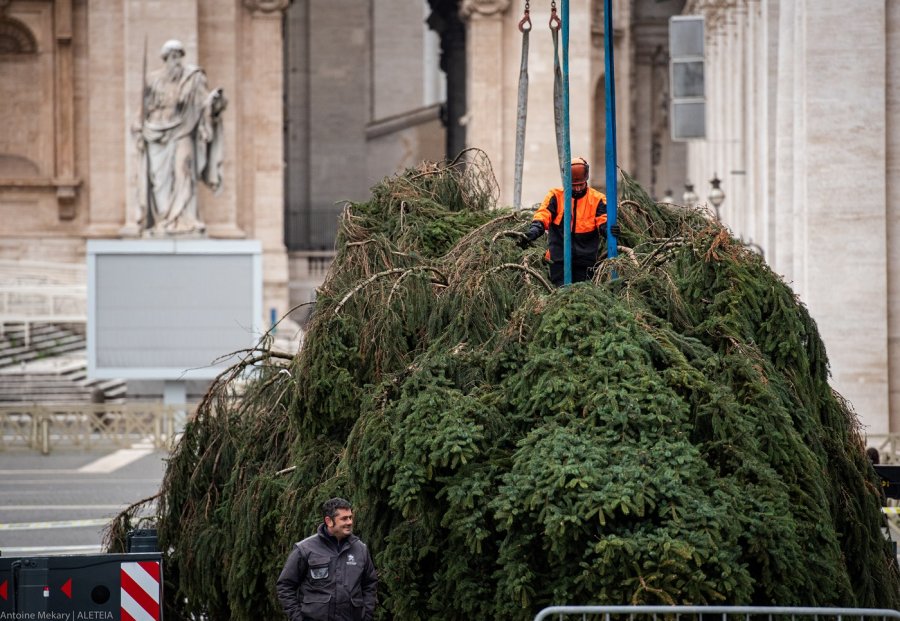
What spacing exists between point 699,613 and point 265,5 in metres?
40.9

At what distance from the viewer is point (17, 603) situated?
1065 cm

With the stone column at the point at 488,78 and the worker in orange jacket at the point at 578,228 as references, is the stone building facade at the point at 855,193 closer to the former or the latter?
the worker in orange jacket at the point at 578,228

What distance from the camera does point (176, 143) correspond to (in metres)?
35.5

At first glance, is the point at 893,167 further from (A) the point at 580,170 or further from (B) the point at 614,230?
(A) the point at 580,170

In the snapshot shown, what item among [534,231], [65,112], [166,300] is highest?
[65,112]

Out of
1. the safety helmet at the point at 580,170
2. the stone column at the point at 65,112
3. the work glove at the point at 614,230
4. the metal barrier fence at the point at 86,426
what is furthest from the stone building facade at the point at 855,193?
the stone column at the point at 65,112

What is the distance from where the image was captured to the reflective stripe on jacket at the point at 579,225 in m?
11.8

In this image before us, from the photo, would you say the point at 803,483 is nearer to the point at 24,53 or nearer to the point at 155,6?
the point at 155,6

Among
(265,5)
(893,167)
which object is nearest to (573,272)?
(893,167)

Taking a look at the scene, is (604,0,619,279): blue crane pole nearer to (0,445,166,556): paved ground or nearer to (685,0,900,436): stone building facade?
(0,445,166,556): paved ground

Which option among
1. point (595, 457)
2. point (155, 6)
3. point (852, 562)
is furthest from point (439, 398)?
point (155, 6)

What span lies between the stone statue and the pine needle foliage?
74.0 feet

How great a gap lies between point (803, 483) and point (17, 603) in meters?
4.61

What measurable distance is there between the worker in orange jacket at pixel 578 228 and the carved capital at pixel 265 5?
37.6 meters
